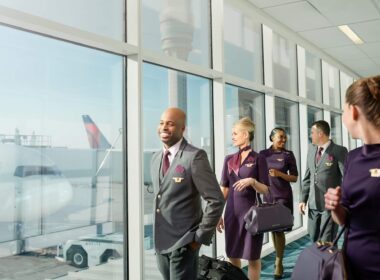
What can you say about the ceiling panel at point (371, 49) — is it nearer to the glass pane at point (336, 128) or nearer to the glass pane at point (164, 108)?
the glass pane at point (336, 128)

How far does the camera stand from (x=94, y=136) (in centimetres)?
285

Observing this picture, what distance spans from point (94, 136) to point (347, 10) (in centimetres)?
362

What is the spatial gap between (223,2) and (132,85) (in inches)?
67.0

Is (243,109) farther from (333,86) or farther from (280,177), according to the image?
(333,86)

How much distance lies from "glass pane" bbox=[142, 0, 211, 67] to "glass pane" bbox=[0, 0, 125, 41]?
252mm

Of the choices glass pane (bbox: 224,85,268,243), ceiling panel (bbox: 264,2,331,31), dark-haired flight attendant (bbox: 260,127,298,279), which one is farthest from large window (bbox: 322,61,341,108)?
dark-haired flight attendant (bbox: 260,127,298,279)

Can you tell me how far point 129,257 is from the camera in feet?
9.65

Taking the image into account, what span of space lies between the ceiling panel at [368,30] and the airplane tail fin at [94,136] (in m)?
4.13

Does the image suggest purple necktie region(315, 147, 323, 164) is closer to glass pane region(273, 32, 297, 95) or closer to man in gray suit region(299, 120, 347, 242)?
man in gray suit region(299, 120, 347, 242)

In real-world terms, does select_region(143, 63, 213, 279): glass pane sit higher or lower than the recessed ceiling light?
lower

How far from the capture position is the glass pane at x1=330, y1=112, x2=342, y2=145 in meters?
8.67

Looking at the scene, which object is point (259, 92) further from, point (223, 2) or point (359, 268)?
point (359, 268)

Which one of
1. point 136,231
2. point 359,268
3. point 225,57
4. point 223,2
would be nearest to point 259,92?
point 225,57

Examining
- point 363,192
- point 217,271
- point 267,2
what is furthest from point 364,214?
point 267,2
